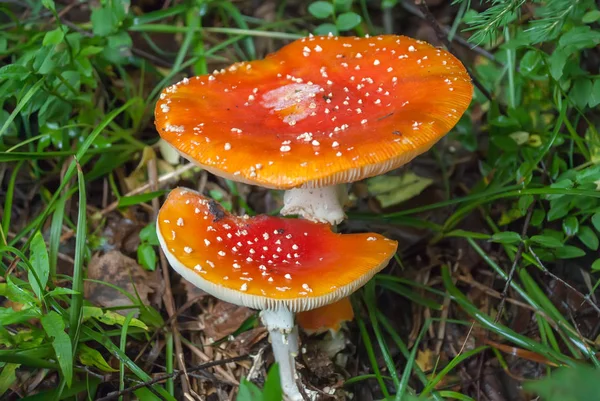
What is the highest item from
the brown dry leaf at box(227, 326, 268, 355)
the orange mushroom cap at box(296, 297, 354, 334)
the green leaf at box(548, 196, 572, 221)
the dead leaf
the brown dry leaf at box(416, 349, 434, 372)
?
the green leaf at box(548, 196, 572, 221)

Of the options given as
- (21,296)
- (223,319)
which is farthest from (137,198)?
(21,296)

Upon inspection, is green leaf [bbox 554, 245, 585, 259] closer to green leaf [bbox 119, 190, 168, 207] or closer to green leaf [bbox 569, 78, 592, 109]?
green leaf [bbox 569, 78, 592, 109]

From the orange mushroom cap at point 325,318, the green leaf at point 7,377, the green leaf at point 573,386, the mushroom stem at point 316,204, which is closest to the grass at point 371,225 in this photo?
the green leaf at point 7,377

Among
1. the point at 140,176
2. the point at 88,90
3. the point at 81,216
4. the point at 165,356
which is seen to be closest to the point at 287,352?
the point at 165,356

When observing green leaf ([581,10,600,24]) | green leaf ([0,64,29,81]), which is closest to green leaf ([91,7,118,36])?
green leaf ([0,64,29,81])

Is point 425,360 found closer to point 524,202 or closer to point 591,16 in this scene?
point 524,202

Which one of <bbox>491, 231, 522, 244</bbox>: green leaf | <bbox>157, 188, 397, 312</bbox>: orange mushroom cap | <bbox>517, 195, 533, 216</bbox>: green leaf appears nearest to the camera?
<bbox>157, 188, 397, 312</bbox>: orange mushroom cap

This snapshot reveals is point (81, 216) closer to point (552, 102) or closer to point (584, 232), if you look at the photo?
point (584, 232)

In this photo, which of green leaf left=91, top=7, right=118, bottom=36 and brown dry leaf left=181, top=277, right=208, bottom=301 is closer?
brown dry leaf left=181, top=277, right=208, bottom=301
